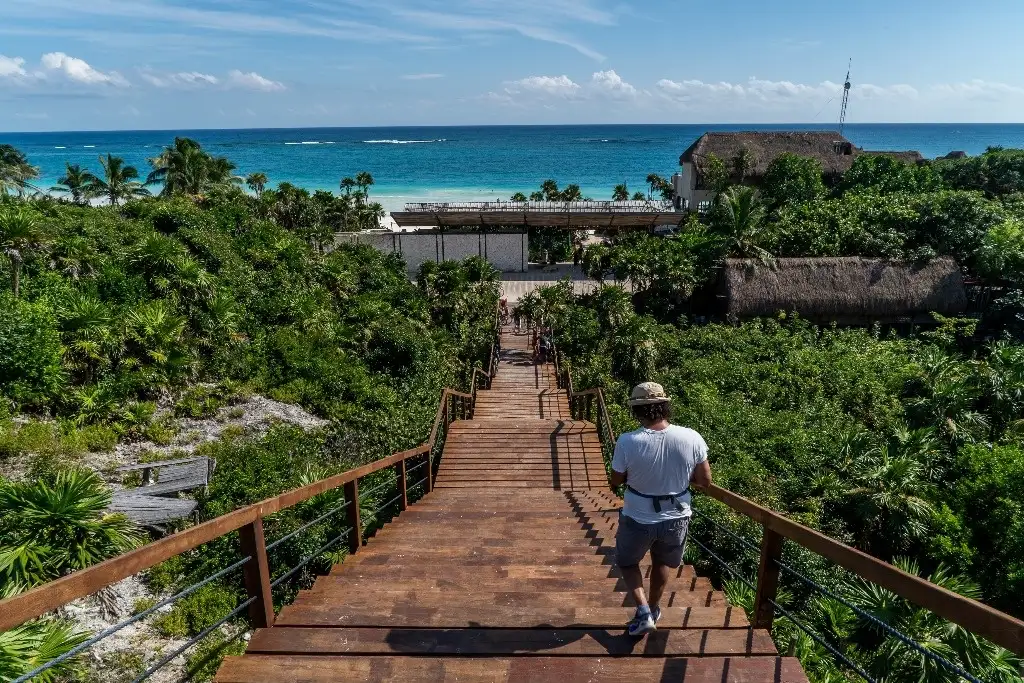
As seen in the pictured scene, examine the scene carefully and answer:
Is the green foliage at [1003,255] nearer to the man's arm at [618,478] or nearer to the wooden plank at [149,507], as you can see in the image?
the man's arm at [618,478]

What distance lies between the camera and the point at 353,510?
5770 millimetres

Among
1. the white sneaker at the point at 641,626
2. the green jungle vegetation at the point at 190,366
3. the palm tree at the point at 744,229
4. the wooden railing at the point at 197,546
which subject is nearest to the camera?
the wooden railing at the point at 197,546

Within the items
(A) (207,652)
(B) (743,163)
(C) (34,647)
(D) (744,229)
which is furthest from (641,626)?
(B) (743,163)

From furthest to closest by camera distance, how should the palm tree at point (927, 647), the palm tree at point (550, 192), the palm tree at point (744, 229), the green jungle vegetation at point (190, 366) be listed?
the palm tree at point (550, 192) → the palm tree at point (744, 229) → the green jungle vegetation at point (190, 366) → the palm tree at point (927, 647)

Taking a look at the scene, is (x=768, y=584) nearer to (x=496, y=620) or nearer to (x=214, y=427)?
(x=496, y=620)

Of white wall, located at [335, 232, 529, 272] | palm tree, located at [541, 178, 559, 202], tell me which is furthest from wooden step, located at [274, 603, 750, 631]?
palm tree, located at [541, 178, 559, 202]

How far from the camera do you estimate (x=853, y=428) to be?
1506 centimetres

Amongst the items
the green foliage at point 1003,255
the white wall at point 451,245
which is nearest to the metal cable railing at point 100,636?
the green foliage at point 1003,255

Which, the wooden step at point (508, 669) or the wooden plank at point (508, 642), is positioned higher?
the wooden step at point (508, 669)

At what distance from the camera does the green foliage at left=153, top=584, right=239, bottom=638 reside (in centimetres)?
845

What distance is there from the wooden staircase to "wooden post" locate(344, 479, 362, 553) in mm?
148

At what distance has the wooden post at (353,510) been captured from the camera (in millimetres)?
5711

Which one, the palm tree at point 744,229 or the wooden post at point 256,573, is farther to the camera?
the palm tree at point 744,229

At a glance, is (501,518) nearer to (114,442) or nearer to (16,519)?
(16,519)
